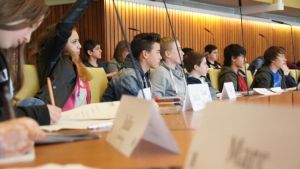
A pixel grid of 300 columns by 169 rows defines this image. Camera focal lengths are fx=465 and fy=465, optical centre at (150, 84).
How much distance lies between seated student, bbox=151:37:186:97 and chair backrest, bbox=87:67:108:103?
1.30ft

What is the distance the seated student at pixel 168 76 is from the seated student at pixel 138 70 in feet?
0.25

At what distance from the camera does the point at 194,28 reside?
10.4 m

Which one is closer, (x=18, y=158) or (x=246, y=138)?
(x=246, y=138)

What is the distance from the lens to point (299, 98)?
360cm

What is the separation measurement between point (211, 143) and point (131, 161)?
0.85 ft

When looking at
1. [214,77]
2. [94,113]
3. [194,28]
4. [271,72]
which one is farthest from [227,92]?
[194,28]

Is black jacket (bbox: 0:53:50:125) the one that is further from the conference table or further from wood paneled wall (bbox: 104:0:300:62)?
wood paneled wall (bbox: 104:0:300:62)

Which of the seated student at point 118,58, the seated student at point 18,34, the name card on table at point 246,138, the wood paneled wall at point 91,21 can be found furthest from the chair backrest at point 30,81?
the wood paneled wall at point 91,21

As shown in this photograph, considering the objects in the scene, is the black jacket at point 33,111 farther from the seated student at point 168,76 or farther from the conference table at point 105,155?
the seated student at point 168,76

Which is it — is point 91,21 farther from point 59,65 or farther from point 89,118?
point 89,118

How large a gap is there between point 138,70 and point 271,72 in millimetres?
2699

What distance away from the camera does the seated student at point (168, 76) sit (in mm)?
3459

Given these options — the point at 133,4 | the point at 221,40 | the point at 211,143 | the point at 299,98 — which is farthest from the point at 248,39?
the point at 211,143

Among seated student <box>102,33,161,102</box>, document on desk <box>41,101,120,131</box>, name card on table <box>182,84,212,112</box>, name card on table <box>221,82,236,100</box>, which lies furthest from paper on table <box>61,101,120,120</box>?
name card on table <box>221,82,236,100</box>
